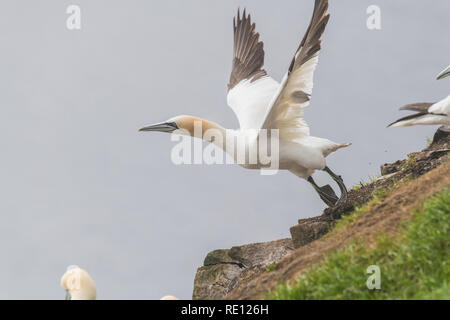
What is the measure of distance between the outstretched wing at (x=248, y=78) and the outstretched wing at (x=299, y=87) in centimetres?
198

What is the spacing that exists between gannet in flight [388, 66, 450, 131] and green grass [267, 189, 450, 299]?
18.6 feet

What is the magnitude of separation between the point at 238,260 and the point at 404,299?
640 cm

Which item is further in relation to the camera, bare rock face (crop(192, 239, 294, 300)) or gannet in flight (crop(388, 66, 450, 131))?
gannet in flight (crop(388, 66, 450, 131))

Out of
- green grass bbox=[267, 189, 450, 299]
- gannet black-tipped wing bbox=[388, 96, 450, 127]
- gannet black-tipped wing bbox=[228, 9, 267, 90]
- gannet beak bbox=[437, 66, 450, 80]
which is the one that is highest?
gannet black-tipped wing bbox=[228, 9, 267, 90]

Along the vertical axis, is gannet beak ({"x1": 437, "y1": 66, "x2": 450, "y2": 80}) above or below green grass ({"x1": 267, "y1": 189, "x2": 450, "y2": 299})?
above

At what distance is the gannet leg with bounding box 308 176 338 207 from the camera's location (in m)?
13.6

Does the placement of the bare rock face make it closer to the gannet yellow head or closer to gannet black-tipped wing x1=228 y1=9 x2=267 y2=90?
the gannet yellow head

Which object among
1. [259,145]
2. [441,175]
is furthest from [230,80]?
[441,175]

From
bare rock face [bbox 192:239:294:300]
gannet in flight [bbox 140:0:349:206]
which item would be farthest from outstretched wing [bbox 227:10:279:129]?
bare rock face [bbox 192:239:294:300]

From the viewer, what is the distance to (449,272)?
23.2 ft

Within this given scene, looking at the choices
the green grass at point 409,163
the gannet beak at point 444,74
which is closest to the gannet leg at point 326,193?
the green grass at point 409,163

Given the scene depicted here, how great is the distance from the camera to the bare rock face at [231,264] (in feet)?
41.7

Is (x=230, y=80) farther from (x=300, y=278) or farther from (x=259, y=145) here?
(x=300, y=278)
